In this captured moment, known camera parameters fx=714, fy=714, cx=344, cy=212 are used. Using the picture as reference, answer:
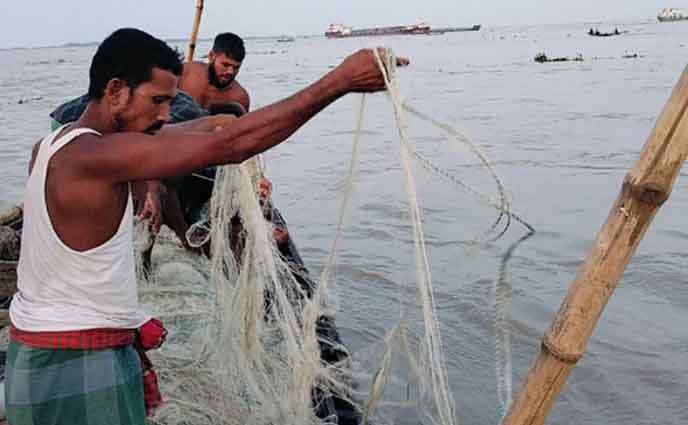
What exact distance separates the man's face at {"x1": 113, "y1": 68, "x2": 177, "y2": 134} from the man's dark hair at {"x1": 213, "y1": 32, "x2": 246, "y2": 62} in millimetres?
3035

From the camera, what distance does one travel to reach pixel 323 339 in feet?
11.5

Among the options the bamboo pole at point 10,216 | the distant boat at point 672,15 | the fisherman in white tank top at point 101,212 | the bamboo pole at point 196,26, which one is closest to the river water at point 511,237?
the fisherman in white tank top at point 101,212

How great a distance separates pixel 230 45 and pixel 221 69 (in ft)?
0.67

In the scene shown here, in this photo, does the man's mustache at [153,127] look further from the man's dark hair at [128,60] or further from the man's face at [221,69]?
the man's face at [221,69]

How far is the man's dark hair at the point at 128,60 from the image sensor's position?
1819mm

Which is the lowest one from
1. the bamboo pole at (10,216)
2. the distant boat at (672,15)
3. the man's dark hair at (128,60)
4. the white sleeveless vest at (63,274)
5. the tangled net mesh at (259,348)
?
the bamboo pole at (10,216)

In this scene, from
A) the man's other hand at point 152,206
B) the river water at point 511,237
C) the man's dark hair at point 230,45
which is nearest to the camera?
the man's other hand at point 152,206

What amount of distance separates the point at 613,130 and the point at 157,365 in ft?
39.3

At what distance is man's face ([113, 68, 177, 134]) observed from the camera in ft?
6.02

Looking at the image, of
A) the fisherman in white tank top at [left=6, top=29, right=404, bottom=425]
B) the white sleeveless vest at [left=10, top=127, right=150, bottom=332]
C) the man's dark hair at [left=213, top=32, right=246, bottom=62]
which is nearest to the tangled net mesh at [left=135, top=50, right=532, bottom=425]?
the fisherman in white tank top at [left=6, top=29, right=404, bottom=425]

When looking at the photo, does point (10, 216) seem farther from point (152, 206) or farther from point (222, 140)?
point (222, 140)

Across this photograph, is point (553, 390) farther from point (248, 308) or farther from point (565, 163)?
point (565, 163)

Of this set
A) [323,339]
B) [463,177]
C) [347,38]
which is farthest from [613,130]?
[347,38]

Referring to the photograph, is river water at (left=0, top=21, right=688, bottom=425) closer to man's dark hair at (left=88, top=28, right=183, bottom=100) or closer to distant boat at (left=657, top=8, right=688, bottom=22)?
man's dark hair at (left=88, top=28, right=183, bottom=100)
